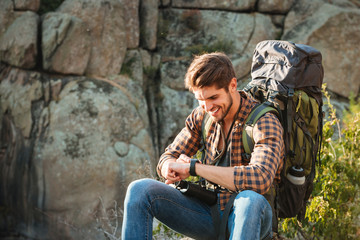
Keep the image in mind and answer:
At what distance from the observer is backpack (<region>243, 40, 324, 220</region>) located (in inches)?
106

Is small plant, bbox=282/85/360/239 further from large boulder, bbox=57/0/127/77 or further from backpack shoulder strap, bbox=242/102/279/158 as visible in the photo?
large boulder, bbox=57/0/127/77

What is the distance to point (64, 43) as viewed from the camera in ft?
25.5

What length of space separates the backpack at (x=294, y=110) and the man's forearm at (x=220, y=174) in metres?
0.25

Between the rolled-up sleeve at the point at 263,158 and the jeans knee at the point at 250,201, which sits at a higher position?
the rolled-up sleeve at the point at 263,158

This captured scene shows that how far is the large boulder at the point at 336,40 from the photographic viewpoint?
8570 mm

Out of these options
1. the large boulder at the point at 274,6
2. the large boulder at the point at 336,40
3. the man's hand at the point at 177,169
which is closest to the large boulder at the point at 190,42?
the large boulder at the point at 274,6

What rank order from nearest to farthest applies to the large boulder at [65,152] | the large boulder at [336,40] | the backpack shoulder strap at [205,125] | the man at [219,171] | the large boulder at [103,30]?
the man at [219,171] → the backpack shoulder strap at [205,125] → the large boulder at [65,152] → the large boulder at [103,30] → the large boulder at [336,40]

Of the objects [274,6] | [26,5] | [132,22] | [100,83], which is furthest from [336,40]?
[26,5]

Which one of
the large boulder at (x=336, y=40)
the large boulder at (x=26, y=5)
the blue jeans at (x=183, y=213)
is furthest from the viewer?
the large boulder at (x=336, y=40)

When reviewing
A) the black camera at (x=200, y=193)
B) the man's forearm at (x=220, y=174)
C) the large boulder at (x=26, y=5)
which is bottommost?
the black camera at (x=200, y=193)

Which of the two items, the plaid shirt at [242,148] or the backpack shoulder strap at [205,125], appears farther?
the backpack shoulder strap at [205,125]

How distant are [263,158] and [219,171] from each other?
258 mm

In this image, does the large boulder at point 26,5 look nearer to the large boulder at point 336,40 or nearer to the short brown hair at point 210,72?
the large boulder at point 336,40

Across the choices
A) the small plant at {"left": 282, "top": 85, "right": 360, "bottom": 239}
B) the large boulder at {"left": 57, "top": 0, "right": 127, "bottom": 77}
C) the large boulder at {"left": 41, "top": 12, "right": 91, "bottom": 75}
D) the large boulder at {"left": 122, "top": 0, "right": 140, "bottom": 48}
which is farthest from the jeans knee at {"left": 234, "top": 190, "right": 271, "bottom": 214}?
the large boulder at {"left": 122, "top": 0, "right": 140, "bottom": 48}
